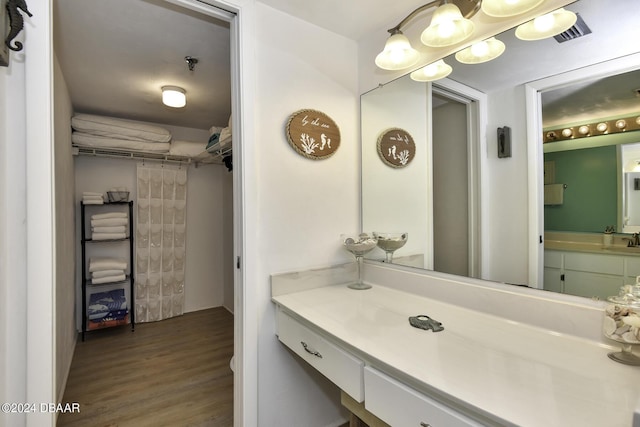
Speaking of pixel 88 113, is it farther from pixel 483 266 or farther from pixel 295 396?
pixel 483 266

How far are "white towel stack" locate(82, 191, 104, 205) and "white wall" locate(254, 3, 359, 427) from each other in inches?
95.6

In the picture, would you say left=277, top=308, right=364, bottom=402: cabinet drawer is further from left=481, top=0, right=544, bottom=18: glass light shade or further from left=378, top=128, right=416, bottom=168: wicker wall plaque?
left=481, top=0, right=544, bottom=18: glass light shade

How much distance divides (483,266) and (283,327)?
3.11 ft

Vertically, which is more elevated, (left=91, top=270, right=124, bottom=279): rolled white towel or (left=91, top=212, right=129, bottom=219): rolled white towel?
(left=91, top=212, right=129, bottom=219): rolled white towel

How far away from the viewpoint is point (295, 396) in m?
1.55

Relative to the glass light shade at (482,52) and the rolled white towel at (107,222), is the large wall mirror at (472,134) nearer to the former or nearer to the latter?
the glass light shade at (482,52)

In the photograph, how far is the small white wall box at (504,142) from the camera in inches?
49.2

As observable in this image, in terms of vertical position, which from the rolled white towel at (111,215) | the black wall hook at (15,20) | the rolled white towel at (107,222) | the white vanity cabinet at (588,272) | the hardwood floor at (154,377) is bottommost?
the hardwood floor at (154,377)

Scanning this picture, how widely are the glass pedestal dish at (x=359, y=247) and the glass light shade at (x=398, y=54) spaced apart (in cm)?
90

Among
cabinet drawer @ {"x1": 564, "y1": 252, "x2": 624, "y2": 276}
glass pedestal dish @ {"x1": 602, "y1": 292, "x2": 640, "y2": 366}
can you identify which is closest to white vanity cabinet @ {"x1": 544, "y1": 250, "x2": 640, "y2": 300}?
cabinet drawer @ {"x1": 564, "y1": 252, "x2": 624, "y2": 276}

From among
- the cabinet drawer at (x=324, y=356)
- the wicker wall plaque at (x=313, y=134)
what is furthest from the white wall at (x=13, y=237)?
the wicker wall plaque at (x=313, y=134)

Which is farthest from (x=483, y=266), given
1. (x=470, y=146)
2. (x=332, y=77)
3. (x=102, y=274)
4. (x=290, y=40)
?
(x=102, y=274)

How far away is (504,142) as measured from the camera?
4.15 feet

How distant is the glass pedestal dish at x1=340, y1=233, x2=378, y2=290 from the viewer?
164 cm
